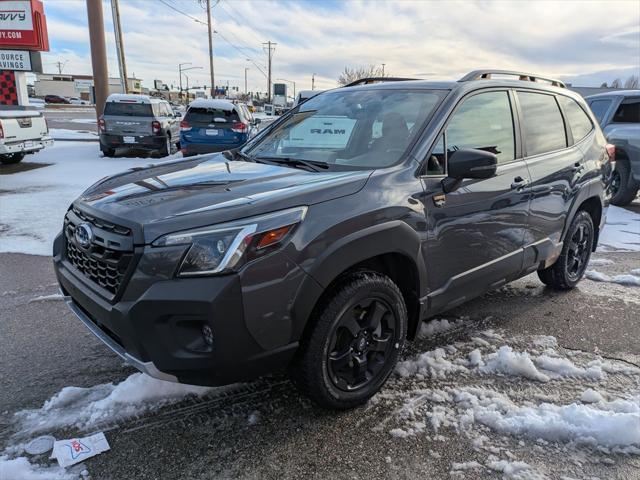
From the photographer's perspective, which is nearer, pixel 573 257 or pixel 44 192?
pixel 573 257

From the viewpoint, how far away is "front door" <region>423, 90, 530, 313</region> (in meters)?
3.04

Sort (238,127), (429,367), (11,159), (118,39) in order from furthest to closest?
1. (118,39)
2. (238,127)
3. (11,159)
4. (429,367)

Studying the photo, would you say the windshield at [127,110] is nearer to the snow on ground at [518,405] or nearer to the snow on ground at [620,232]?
the snow on ground at [620,232]

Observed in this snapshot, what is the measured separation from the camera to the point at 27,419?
2699mm

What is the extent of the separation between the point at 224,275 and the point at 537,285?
3.92 metres

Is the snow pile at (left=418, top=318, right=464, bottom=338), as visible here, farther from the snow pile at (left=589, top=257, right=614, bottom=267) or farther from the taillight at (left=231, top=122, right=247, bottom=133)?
the taillight at (left=231, top=122, right=247, bottom=133)

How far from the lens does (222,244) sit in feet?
7.20

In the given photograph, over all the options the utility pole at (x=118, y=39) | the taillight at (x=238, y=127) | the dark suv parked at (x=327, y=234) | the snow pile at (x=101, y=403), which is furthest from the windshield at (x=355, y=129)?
the utility pole at (x=118, y=39)

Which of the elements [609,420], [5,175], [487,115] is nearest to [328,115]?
[487,115]

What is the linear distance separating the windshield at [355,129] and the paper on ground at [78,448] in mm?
2005

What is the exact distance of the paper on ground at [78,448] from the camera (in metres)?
2.40

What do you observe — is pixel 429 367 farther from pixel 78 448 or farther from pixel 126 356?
pixel 78 448

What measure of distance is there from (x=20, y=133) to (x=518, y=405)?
12.3 meters

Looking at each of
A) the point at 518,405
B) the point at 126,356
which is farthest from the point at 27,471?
the point at 518,405
